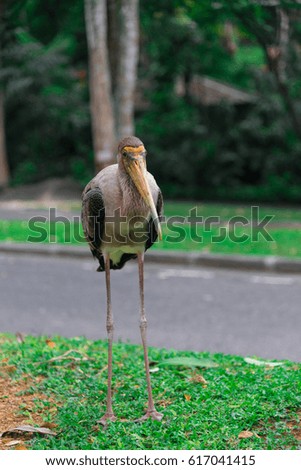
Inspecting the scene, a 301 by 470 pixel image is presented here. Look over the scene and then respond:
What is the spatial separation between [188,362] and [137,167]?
175 centimetres

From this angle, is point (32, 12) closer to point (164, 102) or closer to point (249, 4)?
point (249, 4)

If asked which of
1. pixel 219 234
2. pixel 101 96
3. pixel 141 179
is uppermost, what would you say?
pixel 101 96

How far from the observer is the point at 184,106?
20594 mm

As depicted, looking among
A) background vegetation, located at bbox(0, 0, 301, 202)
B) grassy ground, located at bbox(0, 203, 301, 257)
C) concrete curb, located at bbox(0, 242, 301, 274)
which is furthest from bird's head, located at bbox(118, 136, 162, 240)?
background vegetation, located at bbox(0, 0, 301, 202)

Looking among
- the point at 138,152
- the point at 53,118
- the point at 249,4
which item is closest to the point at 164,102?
the point at 53,118

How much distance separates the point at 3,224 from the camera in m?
14.5

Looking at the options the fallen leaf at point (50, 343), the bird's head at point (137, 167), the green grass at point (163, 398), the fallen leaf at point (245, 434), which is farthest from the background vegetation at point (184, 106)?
the fallen leaf at point (245, 434)

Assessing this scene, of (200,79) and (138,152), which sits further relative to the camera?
(200,79)

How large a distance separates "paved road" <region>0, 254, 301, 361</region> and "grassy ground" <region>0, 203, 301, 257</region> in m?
0.97

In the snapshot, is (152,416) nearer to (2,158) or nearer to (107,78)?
(107,78)

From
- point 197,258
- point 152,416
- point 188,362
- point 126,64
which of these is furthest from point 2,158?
point 152,416

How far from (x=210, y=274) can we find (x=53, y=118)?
14475 mm

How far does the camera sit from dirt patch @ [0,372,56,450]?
13.4ft
